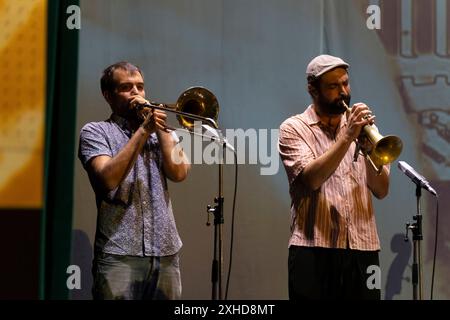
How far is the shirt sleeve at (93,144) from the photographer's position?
317cm

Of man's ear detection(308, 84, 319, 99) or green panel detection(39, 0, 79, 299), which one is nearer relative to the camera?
man's ear detection(308, 84, 319, 99)

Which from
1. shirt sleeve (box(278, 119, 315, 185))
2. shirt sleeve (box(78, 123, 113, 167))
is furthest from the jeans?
shirt sleeve (box(278, 119, 315, 185))

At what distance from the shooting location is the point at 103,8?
4.17 m

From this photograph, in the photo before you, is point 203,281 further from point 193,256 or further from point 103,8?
point 103,8

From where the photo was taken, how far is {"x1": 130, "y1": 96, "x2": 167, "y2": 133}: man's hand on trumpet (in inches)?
123

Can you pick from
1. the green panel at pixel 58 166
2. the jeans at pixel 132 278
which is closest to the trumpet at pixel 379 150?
the jeans at pixel 132 278

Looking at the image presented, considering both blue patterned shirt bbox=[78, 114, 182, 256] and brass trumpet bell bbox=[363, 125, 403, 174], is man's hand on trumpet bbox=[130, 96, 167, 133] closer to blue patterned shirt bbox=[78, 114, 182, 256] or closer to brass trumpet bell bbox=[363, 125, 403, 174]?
blue patterned shirt bbox=[78, 114, 182, 256]

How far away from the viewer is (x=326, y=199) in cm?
323

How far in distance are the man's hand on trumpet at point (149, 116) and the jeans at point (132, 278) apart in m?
0.54

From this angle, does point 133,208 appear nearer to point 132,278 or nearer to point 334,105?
point 132,278

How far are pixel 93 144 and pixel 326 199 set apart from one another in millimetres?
1023

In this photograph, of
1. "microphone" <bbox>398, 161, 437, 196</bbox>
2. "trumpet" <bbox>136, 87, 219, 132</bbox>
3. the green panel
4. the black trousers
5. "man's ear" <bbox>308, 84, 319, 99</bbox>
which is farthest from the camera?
the green panel

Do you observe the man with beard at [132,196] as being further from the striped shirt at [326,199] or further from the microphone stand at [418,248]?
the microphone stand at [418,248]

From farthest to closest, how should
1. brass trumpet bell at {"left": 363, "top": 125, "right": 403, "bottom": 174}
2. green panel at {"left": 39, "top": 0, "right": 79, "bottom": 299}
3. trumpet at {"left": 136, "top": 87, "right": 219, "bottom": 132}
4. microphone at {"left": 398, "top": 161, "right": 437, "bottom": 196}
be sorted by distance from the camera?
1. green panel at {"left": 39, "top": 0, "right": 79, "bottom": 299}
2. microphone at {"left": 398, "top": 161, "right": 437, "bottom": 196}
3. trumpet at {"left": 136, "top": 87, "right": 219, "bottom": 132}
4. brass trumpet bell at {"left": 363, "top": 125, "right": 403, "bottom": 174}
